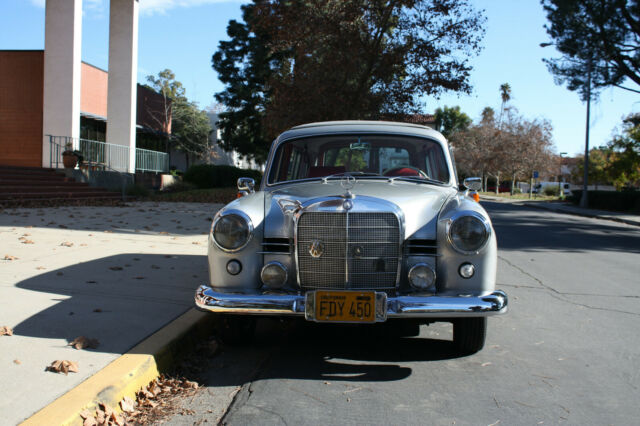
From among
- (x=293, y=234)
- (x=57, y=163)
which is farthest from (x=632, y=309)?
(x=57, y=163)

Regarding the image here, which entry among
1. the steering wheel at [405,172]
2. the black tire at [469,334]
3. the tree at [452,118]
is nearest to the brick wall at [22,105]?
the steering wheel at [405,172]

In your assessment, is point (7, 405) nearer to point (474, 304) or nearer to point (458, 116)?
point (474, 304)

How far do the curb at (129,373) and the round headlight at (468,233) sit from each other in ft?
6.57

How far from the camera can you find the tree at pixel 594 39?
2495 cm

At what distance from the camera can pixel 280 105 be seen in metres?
18.0

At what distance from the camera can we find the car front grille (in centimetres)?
358

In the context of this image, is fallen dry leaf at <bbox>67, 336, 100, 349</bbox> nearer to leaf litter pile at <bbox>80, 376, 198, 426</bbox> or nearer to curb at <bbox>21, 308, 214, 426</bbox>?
curb at <bbox>21, 308, 214, 426</bbox>

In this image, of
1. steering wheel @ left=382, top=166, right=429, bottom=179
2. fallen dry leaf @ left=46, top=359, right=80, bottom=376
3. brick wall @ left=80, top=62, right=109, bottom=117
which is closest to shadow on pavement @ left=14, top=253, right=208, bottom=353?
fallen dry leaf @ left=46, top=359, right=80, bottom=376

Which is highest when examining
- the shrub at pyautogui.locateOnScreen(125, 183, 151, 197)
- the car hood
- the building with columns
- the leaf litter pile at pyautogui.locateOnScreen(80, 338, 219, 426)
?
the building with columns

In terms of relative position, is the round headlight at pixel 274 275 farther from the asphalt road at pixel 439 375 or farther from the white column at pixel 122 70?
the white column at pixel 122 70

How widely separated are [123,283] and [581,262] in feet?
23.8

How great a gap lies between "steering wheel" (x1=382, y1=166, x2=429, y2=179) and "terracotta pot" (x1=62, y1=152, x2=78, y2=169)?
1577cm

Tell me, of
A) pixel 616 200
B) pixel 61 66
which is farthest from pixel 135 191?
pixel 616 200

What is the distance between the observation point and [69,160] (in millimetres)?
18047
